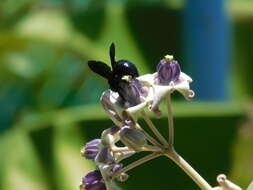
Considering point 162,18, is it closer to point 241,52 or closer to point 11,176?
point 241,52

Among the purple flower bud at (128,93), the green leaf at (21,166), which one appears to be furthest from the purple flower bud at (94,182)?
the green leaf at (21,166)

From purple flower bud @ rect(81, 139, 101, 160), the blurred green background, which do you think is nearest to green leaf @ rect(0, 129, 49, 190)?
the blurred green background

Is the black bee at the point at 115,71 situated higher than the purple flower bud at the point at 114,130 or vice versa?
the black bee at the point at 115,71

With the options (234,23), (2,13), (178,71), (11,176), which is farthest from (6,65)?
(178,71)

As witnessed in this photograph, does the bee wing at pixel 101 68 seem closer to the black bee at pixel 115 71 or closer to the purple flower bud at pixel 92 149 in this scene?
the black bee at pixel 115 71

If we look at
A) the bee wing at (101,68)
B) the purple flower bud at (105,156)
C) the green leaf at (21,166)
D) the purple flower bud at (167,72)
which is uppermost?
the green leaf at (21,166)

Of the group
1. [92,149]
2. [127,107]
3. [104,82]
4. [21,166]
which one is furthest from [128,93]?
[104,82]
